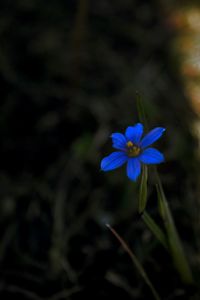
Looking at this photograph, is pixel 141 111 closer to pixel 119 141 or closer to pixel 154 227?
pixel 119 141

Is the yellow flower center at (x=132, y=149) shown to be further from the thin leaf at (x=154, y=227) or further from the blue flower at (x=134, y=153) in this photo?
the thin leaf at (x=154, y=227)

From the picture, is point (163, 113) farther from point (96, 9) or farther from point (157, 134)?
point (157, 134)

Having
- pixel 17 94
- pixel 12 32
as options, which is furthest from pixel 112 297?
pixel 12 32

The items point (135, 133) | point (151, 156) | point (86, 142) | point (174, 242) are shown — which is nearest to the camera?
point (151, 156)

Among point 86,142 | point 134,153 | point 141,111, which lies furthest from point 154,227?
point 86,142

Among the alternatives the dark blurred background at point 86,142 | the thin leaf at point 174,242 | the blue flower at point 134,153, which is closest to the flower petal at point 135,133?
the blue flower at point 134,153

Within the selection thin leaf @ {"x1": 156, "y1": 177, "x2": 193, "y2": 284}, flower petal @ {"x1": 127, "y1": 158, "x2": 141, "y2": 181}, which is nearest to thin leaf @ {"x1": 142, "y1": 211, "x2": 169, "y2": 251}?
thin leaf @ {"x1": 156, "y1": 177, "x2": 193, "y2": 284}

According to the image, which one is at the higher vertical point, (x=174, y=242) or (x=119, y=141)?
(x=119, y=141)

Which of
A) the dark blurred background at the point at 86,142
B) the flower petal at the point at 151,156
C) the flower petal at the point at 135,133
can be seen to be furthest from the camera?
the dark blurred background at the point at 86,142
